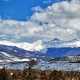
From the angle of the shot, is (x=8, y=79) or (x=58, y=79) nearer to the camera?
(x=8, y=79)

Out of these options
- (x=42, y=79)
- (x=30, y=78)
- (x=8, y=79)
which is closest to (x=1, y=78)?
(x=8, y=79)

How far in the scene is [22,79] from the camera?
43.3 m

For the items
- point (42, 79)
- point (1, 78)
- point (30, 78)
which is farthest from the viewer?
point (42, 79)

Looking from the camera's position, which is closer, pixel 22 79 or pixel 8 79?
pixel 8 79

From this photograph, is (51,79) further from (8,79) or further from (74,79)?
(8,79)

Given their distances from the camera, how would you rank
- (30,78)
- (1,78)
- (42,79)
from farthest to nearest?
(42,79), (30,78), (1,78)

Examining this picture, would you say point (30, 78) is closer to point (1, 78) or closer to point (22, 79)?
point (22, 79)

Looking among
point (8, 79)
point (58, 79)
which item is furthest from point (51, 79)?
point (8, 79)

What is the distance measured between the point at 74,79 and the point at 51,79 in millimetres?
3352

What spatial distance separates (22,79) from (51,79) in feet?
9.69

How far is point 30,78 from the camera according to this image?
42.3m

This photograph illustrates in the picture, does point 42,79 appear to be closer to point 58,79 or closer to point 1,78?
point 58,79

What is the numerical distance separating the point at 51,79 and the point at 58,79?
0.82 meters

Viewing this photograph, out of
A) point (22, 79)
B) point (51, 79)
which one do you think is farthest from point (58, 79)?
point (22, 79)
